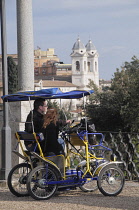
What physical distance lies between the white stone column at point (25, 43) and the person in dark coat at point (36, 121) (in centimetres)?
358

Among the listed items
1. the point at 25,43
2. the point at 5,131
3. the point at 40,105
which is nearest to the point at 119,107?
the point at 25,43

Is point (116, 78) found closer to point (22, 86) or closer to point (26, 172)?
point (22, 86)

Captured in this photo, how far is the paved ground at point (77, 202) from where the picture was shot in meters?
7.24

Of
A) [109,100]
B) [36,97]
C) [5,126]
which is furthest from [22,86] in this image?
[109,100]

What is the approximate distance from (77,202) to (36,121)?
1.40 m

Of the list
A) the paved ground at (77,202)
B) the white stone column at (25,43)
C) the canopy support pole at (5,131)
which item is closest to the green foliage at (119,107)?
the white stone column at (25,43)

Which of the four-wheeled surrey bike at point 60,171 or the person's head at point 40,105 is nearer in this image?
the four-wheeled surrey bike at point 60,171

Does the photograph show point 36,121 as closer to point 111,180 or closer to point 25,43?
→ point 111,180

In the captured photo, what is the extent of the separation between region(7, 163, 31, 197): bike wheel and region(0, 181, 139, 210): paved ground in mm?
126

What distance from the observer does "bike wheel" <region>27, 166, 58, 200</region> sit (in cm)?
793

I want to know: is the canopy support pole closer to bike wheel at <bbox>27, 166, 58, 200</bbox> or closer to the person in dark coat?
the person in dark coat

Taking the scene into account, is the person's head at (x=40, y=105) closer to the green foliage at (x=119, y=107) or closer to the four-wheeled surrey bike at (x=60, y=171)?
the four-wheeled surrey bike at (x=60, y=171)

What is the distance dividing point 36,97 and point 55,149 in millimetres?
888

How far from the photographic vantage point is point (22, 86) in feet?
39.4
